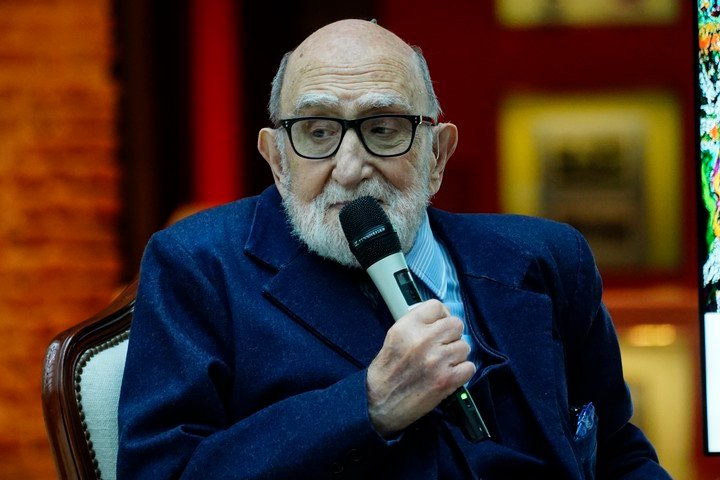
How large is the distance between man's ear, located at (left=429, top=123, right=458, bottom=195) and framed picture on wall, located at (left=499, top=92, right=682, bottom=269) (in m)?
2.05

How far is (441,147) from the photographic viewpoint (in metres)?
2.07

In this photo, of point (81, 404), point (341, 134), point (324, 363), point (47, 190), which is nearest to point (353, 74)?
point (341, 134)

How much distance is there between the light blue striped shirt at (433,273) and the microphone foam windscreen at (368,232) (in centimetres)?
29

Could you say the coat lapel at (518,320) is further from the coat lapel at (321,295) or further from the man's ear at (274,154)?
the man's ear at (274,154)

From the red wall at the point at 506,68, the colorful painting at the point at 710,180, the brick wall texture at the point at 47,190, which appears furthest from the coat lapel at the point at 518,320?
the brick wall texture at the point at 47,190

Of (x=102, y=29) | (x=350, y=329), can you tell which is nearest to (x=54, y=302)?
(x=102, y=29)

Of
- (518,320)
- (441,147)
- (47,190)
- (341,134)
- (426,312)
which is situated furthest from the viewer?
(47,190)

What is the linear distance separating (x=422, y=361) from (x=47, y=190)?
2908mm

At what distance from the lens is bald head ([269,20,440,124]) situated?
184cm

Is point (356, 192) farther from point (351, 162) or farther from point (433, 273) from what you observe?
point (433, 273)

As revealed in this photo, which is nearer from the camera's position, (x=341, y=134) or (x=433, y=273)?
(x=341, y=134)

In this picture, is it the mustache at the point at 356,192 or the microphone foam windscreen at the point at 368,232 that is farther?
the mustache at the point at 356,192

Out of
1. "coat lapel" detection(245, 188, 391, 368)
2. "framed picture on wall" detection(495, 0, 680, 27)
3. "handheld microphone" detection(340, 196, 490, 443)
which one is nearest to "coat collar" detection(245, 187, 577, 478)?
"coat lapel" detection(245, 188, 391, 368)

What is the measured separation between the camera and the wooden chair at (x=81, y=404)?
1844mm
